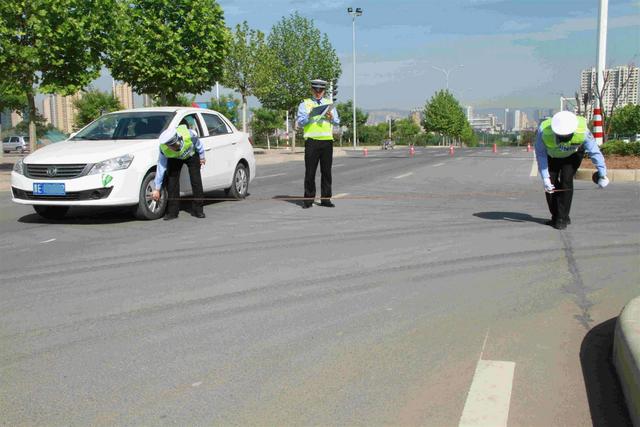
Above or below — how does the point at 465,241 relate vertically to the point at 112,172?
below

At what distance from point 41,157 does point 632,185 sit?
1152 cm

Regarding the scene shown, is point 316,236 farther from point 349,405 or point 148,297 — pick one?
point 349,405

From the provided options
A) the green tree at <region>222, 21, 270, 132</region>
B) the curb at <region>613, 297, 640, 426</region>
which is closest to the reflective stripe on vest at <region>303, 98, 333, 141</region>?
the curb at <region>613, 297, 640, 426</region>

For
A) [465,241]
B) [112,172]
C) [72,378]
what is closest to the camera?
[72,378]

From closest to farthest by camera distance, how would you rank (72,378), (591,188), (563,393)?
1. (563,393)
2. (72,378)
3. (591,188)

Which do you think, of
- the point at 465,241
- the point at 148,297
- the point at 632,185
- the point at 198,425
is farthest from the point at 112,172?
the point at 632,185

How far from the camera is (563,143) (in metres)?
7.62

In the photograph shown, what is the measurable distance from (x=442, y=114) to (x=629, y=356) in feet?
288

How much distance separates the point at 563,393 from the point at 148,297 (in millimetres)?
3107

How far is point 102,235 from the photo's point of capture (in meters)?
8.01

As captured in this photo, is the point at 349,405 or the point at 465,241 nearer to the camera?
the point at 349,405

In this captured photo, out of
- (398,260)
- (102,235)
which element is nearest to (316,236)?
(398,260)

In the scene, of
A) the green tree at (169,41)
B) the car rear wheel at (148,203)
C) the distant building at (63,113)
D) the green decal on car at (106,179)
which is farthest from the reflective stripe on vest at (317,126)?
the distant building at (63,113)

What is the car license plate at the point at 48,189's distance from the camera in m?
8.44
